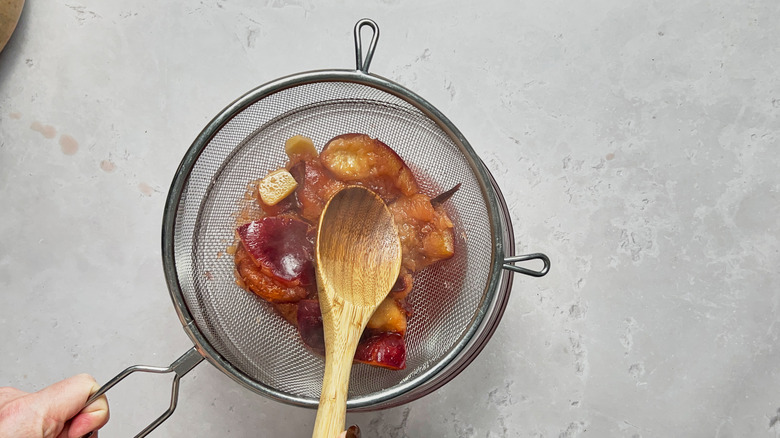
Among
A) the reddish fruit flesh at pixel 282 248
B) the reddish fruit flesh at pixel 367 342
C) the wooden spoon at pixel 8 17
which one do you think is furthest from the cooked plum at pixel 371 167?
the wooden spoon at pixel 8 17

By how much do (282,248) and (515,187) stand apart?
48 centimetres

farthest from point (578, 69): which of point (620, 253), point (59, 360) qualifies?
point (59, 360)

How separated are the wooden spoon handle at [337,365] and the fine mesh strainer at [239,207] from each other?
0.43ft

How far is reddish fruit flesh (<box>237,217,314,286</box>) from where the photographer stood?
1.10 metres

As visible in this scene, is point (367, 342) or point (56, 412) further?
point (367, 342)

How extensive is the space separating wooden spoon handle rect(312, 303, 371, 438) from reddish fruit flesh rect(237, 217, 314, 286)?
113mm

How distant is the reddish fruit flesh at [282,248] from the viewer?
3.61ft

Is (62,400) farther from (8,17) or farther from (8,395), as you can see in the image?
(8,17)

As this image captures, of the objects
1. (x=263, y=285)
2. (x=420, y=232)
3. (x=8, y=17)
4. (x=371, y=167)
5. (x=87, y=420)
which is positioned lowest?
(x=87, y=420)

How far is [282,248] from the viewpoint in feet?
3.64

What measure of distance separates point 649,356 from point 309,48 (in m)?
0.92

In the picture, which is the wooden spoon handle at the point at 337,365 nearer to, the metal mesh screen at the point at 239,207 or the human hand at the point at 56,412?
the metal mesh screen at the point at 239,207

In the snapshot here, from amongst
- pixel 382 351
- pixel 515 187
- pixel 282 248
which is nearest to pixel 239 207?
pixel 282 248

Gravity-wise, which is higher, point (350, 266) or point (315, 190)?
point (315, 190)
